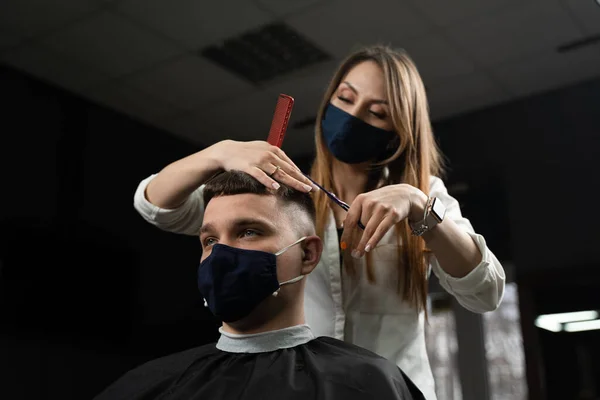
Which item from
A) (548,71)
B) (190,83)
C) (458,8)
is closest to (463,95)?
(548,71)

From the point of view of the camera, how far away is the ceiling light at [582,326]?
10.7 feet

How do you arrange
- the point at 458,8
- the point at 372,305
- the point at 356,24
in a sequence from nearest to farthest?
the point at 372,305 → the point at 458,8 → the point at 356,24

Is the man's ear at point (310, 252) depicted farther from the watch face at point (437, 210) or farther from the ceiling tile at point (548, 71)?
the ceiling tile at point (548, 71)

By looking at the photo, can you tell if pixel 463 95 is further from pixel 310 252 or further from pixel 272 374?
pixel 272 374

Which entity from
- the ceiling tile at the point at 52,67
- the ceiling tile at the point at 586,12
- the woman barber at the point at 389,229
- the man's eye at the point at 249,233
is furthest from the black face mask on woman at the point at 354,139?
the ceiling tile at the point at 52,67

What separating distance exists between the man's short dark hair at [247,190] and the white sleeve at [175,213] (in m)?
0.16

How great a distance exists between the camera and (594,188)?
3.46m

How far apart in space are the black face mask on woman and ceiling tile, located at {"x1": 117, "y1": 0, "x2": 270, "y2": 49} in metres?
1.54

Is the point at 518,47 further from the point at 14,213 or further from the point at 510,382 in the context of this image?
the point at 14,213

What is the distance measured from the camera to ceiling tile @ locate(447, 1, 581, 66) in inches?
123

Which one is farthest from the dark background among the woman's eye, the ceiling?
the woman's eye

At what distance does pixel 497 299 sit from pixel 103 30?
2496mm

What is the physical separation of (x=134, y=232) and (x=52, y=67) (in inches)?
40.3

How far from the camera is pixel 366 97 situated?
1.81 meters
